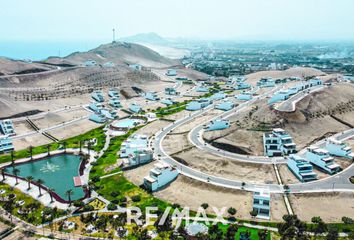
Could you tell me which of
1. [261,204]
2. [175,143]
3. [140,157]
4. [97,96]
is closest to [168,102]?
[97,96]

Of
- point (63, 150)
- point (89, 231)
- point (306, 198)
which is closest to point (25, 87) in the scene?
point (63, 150)

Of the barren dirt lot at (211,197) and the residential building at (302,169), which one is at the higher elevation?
the residential building at (302,169)

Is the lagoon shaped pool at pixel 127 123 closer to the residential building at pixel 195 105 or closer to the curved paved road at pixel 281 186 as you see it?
the residential building at pixel 195 105

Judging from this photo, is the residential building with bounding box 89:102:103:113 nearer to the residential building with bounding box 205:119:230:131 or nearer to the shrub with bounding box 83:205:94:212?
the residential building with bounding box 205:119:230:131

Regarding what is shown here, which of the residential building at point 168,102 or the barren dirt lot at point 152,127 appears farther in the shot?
the residential building at point 168,102

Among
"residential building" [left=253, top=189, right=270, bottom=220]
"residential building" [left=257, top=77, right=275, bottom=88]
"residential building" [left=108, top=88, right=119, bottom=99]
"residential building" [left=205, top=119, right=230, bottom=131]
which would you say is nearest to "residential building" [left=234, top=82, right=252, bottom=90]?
"residential building" [left=257, top=77, right=275, bottom=88]

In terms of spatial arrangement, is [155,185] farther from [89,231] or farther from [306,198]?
[306,198]

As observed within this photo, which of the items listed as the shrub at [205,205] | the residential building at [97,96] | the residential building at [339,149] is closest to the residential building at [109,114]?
the residential building at [97,96]

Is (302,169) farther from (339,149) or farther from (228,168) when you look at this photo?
(339,149)
